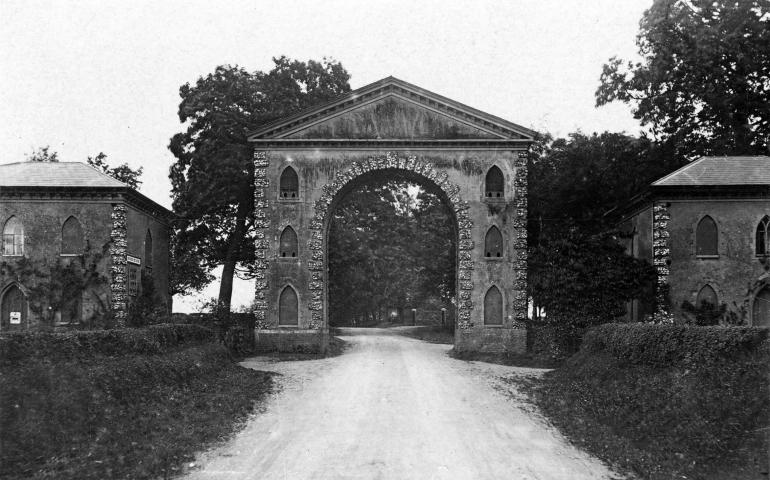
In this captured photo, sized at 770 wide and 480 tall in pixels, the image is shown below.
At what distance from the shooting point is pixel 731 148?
3800 cm

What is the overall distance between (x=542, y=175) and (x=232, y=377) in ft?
88.8

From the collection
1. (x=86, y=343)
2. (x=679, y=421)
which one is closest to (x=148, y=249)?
(x=86, y=343)

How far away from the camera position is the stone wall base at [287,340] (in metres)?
29.6

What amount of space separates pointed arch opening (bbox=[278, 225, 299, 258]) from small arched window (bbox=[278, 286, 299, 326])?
5.43 feet

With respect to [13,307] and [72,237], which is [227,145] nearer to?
[72,237]

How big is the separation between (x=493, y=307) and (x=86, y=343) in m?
18.8

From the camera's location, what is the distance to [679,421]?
42.3 ft

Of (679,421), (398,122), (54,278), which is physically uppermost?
(398,122)

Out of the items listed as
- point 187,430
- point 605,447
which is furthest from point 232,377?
point 605,447

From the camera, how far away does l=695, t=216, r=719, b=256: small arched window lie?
29.5m

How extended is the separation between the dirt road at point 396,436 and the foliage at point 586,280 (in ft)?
24.9

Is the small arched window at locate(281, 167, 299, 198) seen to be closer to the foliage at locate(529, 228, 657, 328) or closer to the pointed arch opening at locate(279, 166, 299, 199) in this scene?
the pointed arch opening at locate(279, 166, 299, 199)

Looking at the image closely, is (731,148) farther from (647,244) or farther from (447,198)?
(447,198)

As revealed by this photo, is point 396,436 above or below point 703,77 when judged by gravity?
below
